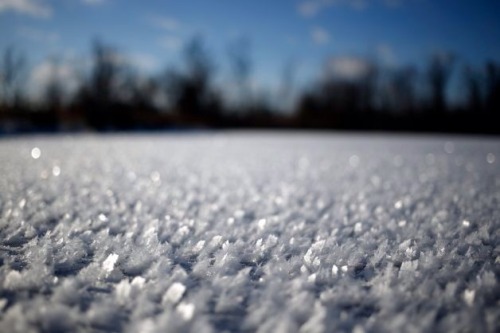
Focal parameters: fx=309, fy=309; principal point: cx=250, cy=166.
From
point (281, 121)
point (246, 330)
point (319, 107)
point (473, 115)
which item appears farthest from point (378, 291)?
point (319, 107)

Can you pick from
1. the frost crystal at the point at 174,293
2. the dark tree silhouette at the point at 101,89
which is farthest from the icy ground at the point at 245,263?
the dark tree silhouette at the point at 101,89

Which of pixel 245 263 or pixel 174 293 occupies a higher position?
pixel 174 293

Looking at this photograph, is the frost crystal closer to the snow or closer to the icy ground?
the icy ground

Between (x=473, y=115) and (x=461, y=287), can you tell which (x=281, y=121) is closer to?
(x=473, y=115)

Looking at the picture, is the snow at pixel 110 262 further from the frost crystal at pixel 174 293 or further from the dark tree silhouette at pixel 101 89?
the dark tree silhouette at pixel 101 89

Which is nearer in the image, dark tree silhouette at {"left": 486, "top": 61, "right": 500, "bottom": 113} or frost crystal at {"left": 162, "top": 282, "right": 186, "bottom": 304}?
frost crystal at {"left": 162, "top": 282, "right": 186, "bottom": 304}

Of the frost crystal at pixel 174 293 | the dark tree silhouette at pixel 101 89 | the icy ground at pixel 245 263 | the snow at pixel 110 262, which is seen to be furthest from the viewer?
the dark tree silhouette at pixel 101 89

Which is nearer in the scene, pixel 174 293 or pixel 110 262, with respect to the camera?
pixel 174 293

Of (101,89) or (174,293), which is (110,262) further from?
(101,89)

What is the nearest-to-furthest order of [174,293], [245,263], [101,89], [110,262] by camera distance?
1. [174,293]
2. [110,262]
3. [245,263]
4. [101,89]

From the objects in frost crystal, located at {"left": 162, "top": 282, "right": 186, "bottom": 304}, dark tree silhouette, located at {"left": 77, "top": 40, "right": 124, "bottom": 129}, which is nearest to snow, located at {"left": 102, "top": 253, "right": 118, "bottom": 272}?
frost crystal, located at {"left": 162, "top": 282, "right": 186, "bottom": 304}

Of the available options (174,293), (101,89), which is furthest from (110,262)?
(101,89)

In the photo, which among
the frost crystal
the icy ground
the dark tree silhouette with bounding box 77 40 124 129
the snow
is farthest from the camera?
the dark tree silhouette with bounding box 77 40 124 129
